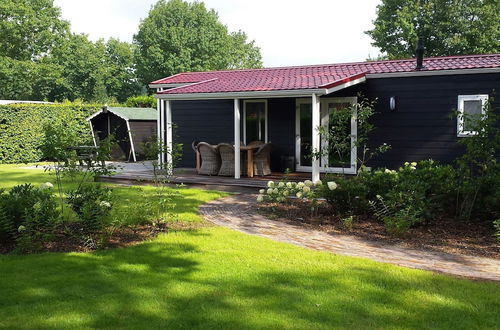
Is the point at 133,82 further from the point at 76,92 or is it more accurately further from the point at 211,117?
the point at 211,117

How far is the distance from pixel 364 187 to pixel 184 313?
163 inches

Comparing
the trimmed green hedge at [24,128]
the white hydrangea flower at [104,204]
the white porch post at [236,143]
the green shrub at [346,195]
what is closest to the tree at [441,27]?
the trimmed green hedge at [24,128]

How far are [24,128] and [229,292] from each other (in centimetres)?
1749

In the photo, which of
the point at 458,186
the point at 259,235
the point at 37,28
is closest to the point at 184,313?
the point at 259,235

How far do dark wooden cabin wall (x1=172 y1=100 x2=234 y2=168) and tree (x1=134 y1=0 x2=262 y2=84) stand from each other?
106 feet

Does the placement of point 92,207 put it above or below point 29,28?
below

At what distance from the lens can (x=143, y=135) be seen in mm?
19734

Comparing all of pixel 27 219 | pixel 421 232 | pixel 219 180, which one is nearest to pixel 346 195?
pixel 421 232

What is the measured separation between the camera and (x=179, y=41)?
4806cm

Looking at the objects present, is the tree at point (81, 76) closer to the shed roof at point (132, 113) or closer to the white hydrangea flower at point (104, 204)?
the shed roof at point (132, 113)

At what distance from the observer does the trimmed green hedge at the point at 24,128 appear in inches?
752

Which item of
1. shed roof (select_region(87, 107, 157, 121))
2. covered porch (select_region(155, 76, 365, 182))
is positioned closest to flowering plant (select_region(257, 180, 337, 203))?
covered porch (select_region(155, 76, 365, 182))

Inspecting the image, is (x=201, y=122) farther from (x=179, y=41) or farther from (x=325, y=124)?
(x=179, y=41)

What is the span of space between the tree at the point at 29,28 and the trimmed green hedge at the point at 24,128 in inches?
1013
